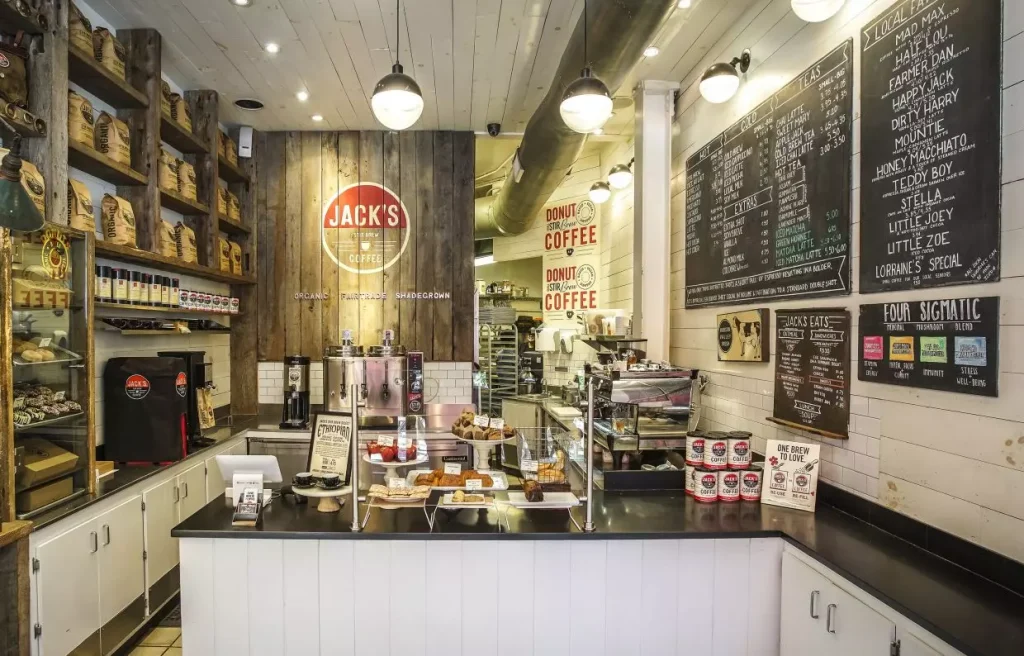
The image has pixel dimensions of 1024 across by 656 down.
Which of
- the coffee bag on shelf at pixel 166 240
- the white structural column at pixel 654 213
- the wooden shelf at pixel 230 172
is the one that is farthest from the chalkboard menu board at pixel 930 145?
the wooden shelf at pixel 230 172

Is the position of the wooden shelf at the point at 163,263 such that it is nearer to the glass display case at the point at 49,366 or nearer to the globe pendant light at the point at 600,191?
the glass display case at the point at 49,366

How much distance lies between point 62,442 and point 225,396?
102 inches

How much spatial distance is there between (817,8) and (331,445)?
8.95 ft

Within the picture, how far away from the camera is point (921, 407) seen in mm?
2090

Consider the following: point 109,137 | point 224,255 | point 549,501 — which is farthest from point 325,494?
point 224,255

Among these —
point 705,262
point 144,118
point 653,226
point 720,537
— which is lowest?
point 720,537

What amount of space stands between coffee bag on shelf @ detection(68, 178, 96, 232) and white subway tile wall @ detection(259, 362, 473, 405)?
2.51 meters

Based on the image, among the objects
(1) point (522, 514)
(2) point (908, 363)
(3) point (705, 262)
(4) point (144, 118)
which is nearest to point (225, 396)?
(4) point (144, 118)

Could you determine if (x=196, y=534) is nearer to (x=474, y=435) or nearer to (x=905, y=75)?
(x=474, y=435)

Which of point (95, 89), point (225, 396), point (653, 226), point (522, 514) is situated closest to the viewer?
point (522, 514)

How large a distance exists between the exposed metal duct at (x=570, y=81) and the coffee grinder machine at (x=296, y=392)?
2504mm

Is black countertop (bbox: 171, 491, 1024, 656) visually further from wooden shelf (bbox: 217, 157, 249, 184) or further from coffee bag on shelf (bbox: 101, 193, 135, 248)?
wooden shelf (bbox: 217, 157, 249, 184)

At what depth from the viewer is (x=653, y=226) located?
168 inches

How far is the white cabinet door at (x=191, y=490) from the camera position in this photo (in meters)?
3.65
